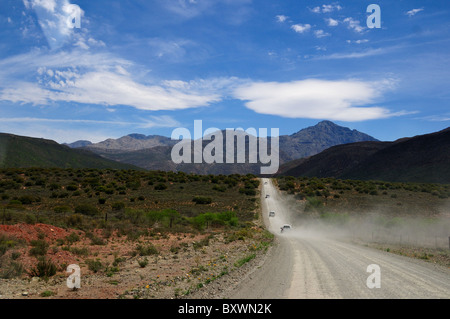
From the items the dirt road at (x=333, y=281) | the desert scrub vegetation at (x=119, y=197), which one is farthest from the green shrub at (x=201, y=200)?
the dirt road at (x=333, y=281)

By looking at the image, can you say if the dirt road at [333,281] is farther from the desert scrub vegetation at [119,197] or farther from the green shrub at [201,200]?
the green shrub at [201,200]

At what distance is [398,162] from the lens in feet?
406

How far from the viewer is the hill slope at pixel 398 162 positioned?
10262cm

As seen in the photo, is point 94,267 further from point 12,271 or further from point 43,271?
point 12,271

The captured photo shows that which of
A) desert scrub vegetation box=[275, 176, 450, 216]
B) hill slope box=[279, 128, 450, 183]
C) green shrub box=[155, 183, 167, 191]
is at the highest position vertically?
hill slope box=[279, 128, 450, 183]

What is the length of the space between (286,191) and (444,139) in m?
87.4

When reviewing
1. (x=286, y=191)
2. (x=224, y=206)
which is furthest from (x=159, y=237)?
(x=286, y=191)

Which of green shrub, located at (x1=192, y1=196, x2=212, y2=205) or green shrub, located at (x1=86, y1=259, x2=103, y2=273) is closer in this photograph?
green shrub, located at (x1=86, y1=259, x2=103, y2=273)

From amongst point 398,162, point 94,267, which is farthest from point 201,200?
point 398,162

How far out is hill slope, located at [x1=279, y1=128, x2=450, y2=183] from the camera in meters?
103

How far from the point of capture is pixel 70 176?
60312mm

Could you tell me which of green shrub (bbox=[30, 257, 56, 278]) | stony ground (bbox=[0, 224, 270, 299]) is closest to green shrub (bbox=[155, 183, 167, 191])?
stony ground (bbox=[0, 224, 270, 299])

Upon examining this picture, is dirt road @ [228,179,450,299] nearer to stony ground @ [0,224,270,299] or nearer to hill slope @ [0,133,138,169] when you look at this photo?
stony ground @ [0,224,270,299]
